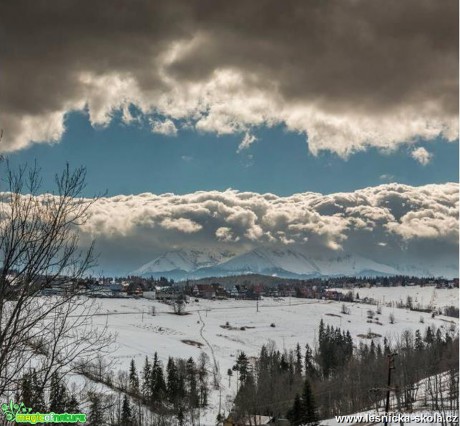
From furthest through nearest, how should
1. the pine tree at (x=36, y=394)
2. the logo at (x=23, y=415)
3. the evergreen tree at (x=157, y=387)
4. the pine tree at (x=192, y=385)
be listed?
the pine tree at (x=192, y=385) → the evergreen tree at (x=157, y=387) → the logo at (x=23, y=415) → the pine tree at (x=36, y=394)

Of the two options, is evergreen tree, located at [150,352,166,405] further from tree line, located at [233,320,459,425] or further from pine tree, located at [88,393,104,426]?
pine tree, located at [88,393,104,426]

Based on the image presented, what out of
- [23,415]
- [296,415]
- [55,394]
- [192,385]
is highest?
[55,394]

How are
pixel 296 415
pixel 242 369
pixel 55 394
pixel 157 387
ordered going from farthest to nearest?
pixel 242 369 < pixel 157 387 < pixel 296 415 < pixel 55 394

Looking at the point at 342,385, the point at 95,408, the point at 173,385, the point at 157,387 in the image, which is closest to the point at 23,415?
the point at 95,408

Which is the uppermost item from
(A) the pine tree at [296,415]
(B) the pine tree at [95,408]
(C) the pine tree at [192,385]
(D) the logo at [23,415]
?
(D) the logo at [23,415]

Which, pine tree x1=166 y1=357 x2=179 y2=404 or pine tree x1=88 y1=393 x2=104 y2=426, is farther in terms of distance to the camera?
pine tree x1=166 y1=357 x2=179 y2=404

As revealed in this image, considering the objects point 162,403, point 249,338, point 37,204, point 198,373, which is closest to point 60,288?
point 37,204

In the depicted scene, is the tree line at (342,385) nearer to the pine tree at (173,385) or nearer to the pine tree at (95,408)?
the pine tree at (173,385)

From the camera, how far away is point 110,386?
93.1 metres

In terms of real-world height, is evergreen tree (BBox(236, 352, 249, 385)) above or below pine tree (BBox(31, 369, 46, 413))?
below

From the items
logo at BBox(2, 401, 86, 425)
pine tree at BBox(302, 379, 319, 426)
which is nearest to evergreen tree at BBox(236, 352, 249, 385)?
pine tree at BBox(302, 379, 319, 426)

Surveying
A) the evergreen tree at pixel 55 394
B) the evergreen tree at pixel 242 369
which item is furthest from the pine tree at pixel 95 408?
the evergreen tree at pixel 242 369

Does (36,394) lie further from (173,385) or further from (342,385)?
(342,385)

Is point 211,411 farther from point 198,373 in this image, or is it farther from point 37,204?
point 37,204
